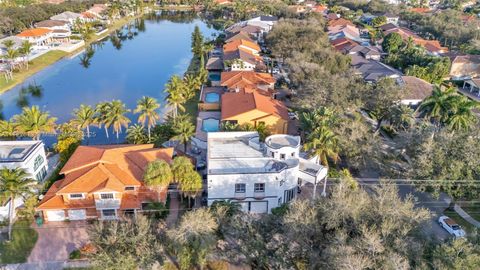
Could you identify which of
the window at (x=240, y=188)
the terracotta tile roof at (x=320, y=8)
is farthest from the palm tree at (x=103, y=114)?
the terracotta tile roof at (x=320, y=8)

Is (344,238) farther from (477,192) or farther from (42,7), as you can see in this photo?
(42,7)

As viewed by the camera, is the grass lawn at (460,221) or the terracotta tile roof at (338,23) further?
the terracotta tile roof at (338,23)

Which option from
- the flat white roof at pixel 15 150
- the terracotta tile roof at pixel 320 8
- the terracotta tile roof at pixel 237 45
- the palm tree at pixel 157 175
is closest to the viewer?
the palm tree at pixel 157 175

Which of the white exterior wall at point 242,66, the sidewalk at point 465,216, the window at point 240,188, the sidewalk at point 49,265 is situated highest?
the white exterior wall at point 242,66

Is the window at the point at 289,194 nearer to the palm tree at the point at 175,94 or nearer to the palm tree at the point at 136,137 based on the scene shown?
the palm tree at the point at 136,137

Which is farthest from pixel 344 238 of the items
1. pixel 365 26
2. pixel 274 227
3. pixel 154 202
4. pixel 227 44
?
pixel 365 26

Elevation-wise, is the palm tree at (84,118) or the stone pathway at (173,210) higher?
the palm tree at (84,118)

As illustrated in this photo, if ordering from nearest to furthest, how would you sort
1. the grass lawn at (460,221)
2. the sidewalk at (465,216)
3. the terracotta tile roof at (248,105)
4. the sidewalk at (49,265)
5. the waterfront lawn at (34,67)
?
the sidewalk at (49,265) → the grass lawn at (460,221) → the sidewalk at (465,216) → the terracotta tile roof at (248,105) → the waterfront lawn at (34,67)

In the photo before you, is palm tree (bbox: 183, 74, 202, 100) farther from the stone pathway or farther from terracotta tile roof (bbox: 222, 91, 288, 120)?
the stone pathway

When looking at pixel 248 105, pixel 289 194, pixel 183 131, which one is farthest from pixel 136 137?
pixel 289 194
